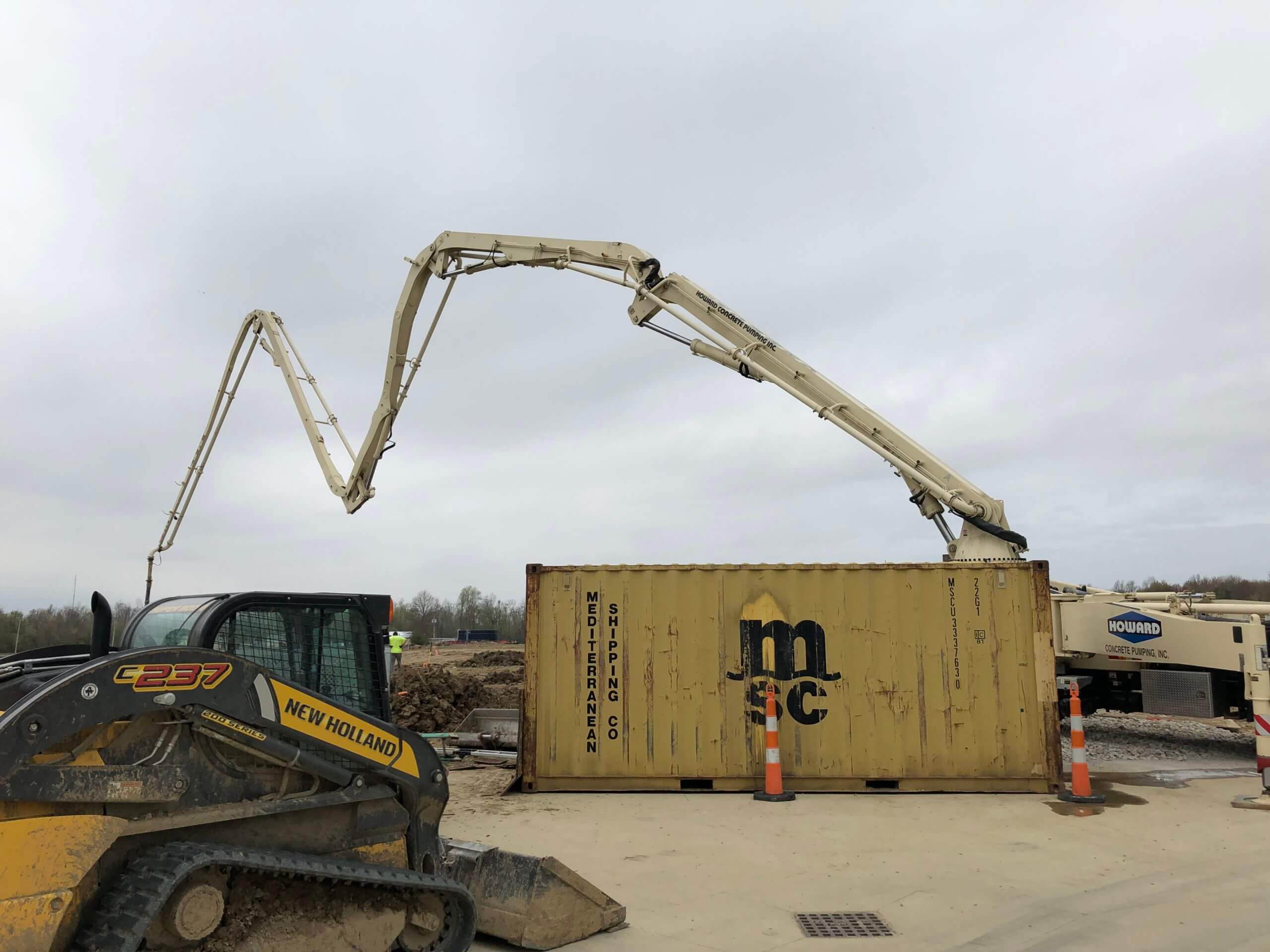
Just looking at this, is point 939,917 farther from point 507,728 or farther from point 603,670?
point 507,728

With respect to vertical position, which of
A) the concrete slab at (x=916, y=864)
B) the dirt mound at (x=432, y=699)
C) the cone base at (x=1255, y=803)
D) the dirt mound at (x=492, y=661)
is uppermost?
the dirt mound at (x=432, y=699)

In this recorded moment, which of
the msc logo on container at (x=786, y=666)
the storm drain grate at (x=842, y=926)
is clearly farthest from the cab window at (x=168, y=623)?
the msc logo on container at (x=786, y=666)

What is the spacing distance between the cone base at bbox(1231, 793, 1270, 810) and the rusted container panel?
5.48ft

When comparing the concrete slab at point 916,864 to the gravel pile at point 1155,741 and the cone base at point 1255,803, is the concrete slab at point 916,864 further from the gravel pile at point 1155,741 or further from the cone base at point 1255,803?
the gravel pile at point 1155,741

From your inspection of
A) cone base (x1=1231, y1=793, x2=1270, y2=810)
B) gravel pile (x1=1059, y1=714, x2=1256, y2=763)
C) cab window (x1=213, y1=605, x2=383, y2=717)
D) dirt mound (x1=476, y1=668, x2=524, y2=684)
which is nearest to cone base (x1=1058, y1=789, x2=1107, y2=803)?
cone base (x1=1231, y1=793, x2=1270, y2=810)

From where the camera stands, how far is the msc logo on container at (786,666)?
9.73m

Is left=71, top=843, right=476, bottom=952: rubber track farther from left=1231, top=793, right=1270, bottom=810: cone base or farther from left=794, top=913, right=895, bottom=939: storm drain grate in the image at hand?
left=1231, top=793, right=1270, bottom=810: cone base

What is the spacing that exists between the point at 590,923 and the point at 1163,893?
159 inches

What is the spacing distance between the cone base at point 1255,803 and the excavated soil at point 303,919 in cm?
857

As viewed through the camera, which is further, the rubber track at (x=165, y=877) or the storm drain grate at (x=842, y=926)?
the storm drain grate at (x=842, y=926)

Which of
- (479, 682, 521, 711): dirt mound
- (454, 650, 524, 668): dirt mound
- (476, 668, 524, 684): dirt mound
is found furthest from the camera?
(454, 650, 524, 668): dirt mound

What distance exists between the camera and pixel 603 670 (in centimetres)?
988

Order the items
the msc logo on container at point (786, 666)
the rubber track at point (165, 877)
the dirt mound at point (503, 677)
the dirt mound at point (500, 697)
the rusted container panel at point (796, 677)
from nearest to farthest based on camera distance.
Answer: the rubber track at point (165, 877), the rusted container panel at point (796, 677), the msc logo on container at point (786, 666), the dirt mound at point (500, 697), the dirt mound at point (503, 677)

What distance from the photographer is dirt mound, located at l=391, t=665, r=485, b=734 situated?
13938 mm
